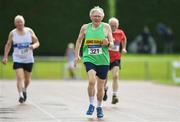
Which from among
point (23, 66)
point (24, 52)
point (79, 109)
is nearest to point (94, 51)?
point (79, 109)

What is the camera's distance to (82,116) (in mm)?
17000

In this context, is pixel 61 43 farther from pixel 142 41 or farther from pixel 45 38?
pixel 142 41

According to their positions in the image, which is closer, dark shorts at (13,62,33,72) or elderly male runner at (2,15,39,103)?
elderly male runner at (2,15,39,103)

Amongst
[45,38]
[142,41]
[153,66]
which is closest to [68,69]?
[153,66]

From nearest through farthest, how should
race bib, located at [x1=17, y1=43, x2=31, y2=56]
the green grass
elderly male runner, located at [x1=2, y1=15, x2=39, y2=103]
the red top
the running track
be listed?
the running track → elderly male runner, located at [x1=2, y1=15, x2=39, y2=103] → race bib, located at [x1=17, y1=43, x2=31, y2=56] → the red top → the green grass

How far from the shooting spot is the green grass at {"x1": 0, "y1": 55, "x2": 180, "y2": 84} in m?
40.6

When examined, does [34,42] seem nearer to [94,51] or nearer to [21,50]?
[21,50]

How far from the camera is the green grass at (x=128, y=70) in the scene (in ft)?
133

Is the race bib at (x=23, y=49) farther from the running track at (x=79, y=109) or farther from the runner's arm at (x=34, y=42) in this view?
the running track at (x=79, y=109)

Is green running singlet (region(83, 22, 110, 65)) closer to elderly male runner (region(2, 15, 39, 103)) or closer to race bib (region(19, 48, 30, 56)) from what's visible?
elderly male runner (region(2, 15, 39, 103))

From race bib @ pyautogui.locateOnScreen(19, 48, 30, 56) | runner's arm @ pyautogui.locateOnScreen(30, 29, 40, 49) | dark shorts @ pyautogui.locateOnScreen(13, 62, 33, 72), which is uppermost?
runner's arm @ pyautogui.locateOnScreen(30, 29, 40, 49)

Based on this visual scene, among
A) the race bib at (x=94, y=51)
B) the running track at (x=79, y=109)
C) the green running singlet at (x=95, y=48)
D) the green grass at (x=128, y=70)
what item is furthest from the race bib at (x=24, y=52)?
the green grass at (x=128, y=70)

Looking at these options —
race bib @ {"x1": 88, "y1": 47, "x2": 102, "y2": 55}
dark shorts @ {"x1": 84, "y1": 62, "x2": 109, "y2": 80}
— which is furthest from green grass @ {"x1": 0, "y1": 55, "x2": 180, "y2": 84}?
race bib @ {"x1": 88, "y1": 47, "x2": 102, "y2": 55}

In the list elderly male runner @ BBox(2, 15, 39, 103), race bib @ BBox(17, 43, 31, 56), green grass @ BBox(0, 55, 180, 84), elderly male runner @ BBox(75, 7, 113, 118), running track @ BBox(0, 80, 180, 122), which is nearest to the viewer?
running track @ BBox(0, 80, 180, 122)
